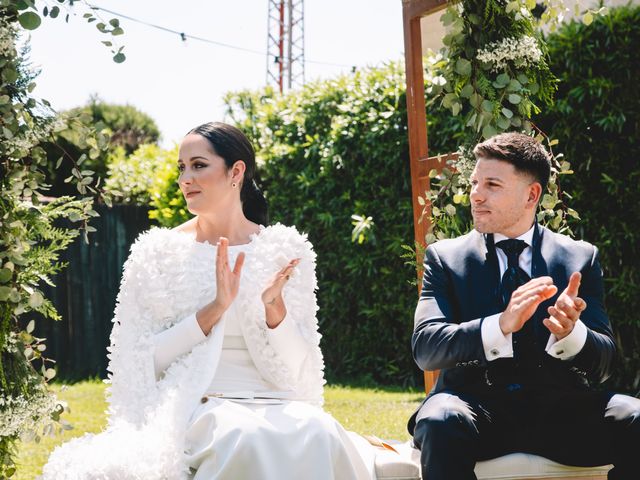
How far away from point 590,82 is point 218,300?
3.80 m

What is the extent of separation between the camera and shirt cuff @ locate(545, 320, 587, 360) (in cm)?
281

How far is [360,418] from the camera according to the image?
5.95m

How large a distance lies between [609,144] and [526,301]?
3.48 m

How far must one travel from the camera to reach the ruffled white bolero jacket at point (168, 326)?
2.84 metres

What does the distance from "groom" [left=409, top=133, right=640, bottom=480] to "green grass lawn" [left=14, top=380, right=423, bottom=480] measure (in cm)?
244

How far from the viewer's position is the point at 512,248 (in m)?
3.10

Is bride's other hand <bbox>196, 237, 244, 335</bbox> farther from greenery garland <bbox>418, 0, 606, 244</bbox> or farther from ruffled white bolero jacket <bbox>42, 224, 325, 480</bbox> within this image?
greenery garland <bbox>418, 0, 606, 244</bbox>

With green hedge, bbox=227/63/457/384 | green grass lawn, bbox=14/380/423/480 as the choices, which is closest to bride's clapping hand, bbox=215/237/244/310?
green grass lawn, bbox=14/380/423/480

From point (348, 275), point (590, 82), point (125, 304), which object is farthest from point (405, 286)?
point (125, 304)

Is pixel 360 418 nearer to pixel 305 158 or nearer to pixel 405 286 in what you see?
pixel 405 286

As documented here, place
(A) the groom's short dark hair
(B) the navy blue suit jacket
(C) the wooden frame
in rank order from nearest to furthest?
(B) the navy blue suit jacket → (A) the groom's short dark hair → (C) the wooden frame

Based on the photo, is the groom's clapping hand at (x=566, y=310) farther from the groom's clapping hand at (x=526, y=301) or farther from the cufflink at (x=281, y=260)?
the cufflink at (x=281, y=260)

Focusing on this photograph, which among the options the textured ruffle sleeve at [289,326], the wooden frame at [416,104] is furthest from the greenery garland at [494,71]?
the textured ruffle sleeve at [289,326]

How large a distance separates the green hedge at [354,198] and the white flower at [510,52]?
3206 mm
